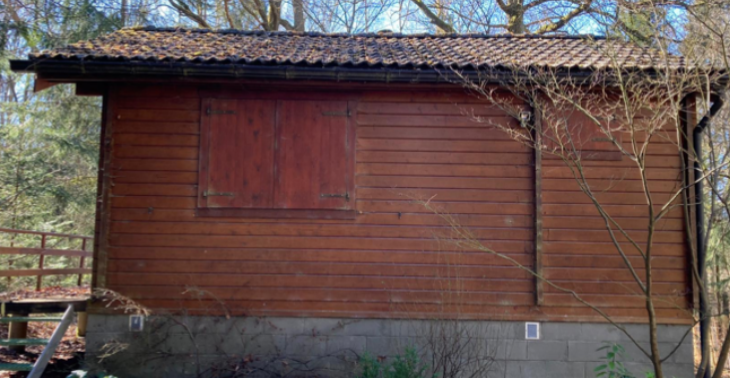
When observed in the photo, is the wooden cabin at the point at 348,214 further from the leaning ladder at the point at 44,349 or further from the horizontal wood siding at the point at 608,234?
the leaning ladder at the point at 44,349

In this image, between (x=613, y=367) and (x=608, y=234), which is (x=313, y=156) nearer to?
(x=608, y=234)

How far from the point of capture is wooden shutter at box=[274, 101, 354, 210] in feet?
20.5

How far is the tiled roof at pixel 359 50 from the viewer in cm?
602

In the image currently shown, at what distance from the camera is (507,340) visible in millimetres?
6082

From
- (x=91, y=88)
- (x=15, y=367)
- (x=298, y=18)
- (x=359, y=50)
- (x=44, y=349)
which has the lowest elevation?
(x=15, y=367)

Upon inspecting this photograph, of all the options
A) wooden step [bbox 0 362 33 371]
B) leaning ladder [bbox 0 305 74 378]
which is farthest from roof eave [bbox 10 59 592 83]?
wooden step [bbox 0 362 33 371]

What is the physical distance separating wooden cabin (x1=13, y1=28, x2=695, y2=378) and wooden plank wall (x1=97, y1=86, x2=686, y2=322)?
2cm

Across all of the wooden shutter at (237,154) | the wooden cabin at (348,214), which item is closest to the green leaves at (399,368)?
the wooden cabin at (348,214)

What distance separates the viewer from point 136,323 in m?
6.07

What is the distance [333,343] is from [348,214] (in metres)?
1.47

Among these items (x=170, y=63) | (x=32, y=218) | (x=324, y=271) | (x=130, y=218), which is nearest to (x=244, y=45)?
(x=170, y=63)

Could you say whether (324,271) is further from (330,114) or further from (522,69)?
(522,69)

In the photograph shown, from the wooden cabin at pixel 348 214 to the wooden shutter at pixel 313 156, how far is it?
0.02 metres

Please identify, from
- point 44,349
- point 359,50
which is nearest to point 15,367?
point 44,349
